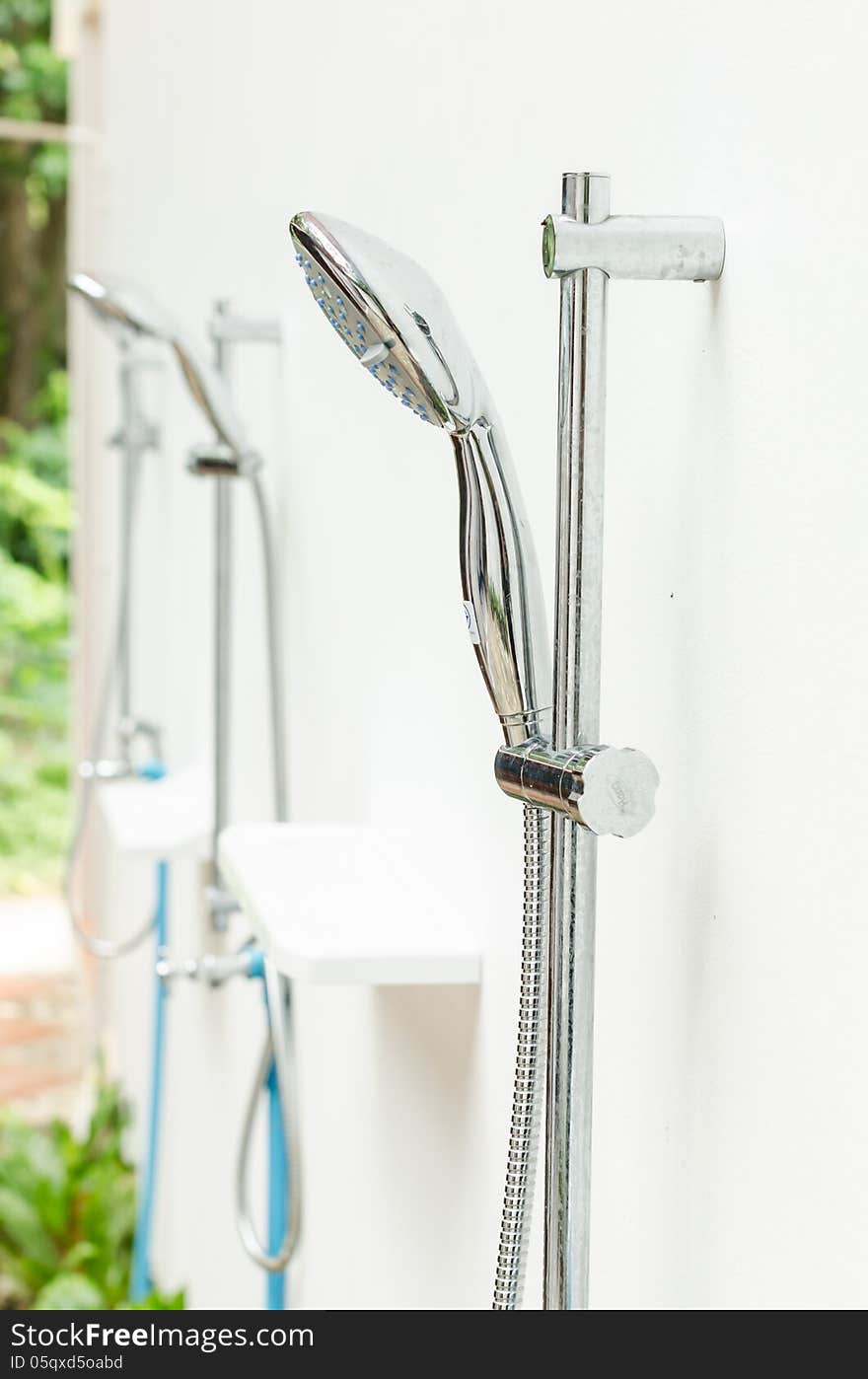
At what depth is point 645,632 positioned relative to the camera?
0.70 m

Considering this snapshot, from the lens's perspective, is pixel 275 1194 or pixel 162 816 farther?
pixel 162 816

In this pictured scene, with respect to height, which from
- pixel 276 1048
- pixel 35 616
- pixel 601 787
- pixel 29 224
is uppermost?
pixel 29 224

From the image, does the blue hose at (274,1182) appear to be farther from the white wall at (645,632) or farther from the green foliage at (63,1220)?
the green foliage at (63,1220)

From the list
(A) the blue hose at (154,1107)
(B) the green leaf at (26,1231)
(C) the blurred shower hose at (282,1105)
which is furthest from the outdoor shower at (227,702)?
(B) the green leaf at (26,1231)

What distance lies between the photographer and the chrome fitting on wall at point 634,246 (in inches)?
23.7

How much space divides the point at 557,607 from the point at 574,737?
0.17ft

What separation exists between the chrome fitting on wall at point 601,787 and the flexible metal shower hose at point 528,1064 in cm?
4

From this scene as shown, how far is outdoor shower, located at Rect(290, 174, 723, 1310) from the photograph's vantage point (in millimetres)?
607

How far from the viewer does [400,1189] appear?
1.05m

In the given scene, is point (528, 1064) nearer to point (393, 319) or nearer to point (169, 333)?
point (393, 319)

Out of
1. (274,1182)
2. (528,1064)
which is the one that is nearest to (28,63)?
(274,1182)

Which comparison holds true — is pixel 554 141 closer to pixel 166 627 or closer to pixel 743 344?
pixel 743 344

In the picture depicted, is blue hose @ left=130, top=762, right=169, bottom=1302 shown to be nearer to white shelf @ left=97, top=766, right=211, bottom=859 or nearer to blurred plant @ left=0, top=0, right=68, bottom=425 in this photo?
white shelf @ left=97, top=766, right=211, bottom=859

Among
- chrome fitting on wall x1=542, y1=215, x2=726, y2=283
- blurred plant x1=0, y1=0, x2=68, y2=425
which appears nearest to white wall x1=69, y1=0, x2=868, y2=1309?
chrome fitting on wall x1=542, y1=215, x2=726, y2=283
